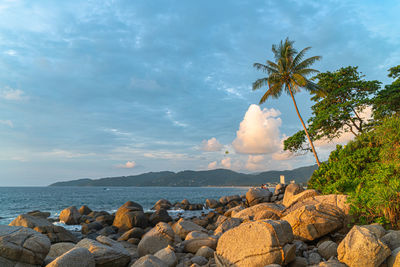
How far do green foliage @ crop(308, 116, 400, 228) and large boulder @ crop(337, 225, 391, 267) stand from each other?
2479 mm

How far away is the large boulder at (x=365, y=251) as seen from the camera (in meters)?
5.76

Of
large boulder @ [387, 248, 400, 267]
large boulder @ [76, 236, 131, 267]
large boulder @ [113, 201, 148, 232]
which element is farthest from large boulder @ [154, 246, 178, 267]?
large boulder @ [113, 201, 148, 232]

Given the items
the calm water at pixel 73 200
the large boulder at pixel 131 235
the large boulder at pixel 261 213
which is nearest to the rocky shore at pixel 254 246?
the large boulder at pixel 261 213

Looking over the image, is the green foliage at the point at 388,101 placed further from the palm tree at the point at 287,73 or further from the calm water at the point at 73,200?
the calm water at the point at 73,200

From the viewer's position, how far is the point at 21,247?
7.05 m

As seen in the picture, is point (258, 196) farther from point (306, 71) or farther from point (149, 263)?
point (149, 263)

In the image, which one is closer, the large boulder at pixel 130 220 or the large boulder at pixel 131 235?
the large boulder at pixel 131 235

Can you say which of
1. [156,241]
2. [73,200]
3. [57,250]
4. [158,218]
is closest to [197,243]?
[156,241]

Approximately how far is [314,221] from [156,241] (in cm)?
558

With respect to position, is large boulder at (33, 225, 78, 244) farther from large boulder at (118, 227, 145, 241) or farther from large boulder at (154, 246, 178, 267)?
large boulder at (154, 246, 178, 267)

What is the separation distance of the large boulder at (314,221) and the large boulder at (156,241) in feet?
14.8

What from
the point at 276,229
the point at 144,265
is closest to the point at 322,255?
the point at 276,229

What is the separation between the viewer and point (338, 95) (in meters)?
27.7

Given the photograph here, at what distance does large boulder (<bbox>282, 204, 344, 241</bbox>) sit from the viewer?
8.16 m
